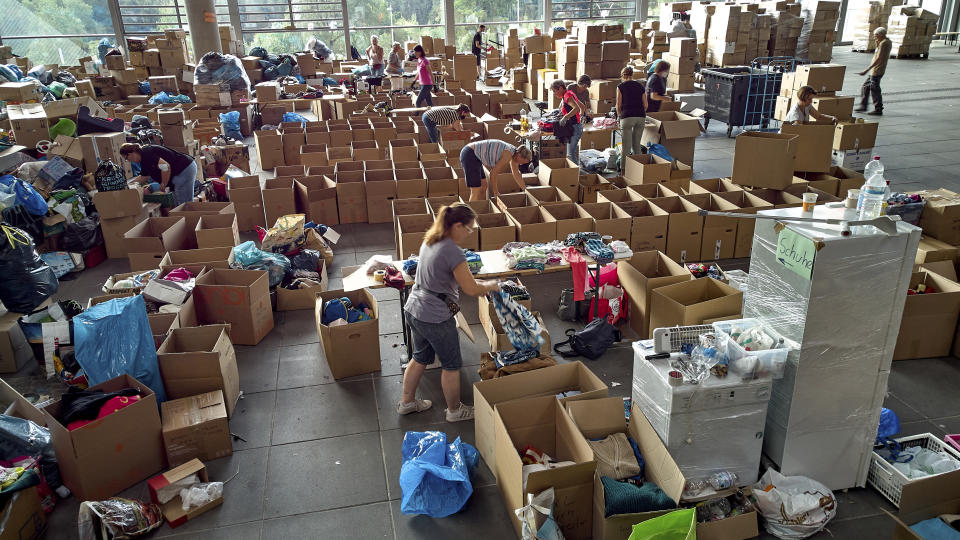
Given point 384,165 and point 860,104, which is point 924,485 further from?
point 860,104

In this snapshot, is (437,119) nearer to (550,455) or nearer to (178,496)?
(550,455)

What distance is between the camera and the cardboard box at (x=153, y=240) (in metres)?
6.51

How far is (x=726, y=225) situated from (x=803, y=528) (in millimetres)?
3938

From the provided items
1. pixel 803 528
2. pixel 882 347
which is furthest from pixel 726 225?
pixel 803 528

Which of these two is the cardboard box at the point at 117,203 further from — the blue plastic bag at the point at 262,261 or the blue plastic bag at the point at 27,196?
the blue plastic bag at the point at 262,261

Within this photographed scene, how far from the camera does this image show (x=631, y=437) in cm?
390

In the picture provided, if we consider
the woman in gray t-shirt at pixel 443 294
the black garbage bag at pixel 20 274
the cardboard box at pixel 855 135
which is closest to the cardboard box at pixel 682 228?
the woman in gray t-shirt at pixel 443 294

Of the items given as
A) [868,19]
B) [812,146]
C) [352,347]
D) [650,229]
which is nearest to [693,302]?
[650,229]

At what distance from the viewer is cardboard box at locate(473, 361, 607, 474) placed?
394cm

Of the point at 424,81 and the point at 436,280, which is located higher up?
the point at 424,81

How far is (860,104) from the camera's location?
14094mm

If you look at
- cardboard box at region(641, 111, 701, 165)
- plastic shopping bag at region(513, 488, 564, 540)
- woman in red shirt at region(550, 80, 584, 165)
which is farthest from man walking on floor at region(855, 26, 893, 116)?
plastic shopping bag at region(513, 488, 564, 540)

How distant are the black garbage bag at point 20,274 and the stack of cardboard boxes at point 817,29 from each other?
1906 centimetres

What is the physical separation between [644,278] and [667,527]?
259cm
